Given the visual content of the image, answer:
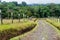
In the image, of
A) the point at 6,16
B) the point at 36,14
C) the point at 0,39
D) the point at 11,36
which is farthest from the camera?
the point at 36,14

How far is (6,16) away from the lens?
253ft

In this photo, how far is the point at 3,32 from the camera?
50.6 ft

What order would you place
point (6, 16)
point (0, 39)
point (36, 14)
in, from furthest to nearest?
point (36, 14) → point (6, 16) → point (0, 39)

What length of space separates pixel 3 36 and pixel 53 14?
4512 inches

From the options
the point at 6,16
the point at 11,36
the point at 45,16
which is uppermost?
the point at 11,36

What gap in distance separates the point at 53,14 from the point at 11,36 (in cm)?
11237

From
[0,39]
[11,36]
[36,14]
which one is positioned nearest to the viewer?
[0,39]

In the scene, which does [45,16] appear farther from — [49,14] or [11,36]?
[11,36]

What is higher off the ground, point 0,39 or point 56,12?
point 0,39

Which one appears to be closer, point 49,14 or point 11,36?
point 11,36

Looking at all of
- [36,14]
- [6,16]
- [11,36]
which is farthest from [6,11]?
[11,36]

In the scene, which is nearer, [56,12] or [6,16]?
[6,16]

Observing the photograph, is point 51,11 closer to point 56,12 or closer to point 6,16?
point 56,12

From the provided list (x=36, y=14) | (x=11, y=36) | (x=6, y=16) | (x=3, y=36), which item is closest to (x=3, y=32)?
(x=3, y=36)
